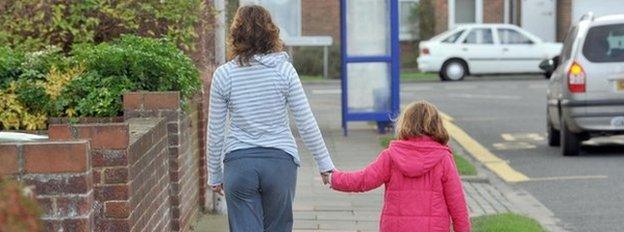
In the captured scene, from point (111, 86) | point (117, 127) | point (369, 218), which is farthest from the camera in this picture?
point (369, 218)

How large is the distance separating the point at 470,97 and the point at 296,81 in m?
20.1

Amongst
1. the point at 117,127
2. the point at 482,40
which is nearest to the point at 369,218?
the point at 117,127

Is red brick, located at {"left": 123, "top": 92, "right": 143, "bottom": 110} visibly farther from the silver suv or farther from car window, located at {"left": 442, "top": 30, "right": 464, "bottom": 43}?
car window, located at {"left": 442, "top": 30, "right": 464, "bottom": 43}

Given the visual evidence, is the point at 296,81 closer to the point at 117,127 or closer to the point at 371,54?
the point at 117,127

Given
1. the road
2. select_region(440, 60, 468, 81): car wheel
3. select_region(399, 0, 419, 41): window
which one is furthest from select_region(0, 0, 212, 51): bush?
select_region(399, 0, 419, 41): window

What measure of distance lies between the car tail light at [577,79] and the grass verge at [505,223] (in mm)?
4760

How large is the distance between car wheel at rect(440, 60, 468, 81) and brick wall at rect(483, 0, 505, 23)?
5.80 metres

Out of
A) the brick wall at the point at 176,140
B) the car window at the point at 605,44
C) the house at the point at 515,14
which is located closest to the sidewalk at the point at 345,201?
the brick wall at the point at 176,140

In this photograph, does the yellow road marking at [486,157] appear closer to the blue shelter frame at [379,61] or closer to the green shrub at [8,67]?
the blue shelter frame at [379,61]

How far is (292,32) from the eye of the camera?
1828 cm

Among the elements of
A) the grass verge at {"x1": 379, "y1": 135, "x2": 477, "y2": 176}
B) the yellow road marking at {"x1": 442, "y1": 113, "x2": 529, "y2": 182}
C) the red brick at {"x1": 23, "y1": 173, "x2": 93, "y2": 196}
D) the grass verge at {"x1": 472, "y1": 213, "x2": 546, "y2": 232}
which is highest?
the red brick at {"x1": 23, "y1": 173, "x2": 93, "y2": 196}

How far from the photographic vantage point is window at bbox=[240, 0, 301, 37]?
1717 centimetres

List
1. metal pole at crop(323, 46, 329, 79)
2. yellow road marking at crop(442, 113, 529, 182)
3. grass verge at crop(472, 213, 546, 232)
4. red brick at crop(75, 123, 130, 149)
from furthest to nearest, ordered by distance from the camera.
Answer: metal pole at crop(323, 46, 329, 79) < yellow road marking at crop(442, 113, 529, 182) < grass verge at crop(472, 213, 546, 232) < red brick at crop(75, 123, 130, 149)

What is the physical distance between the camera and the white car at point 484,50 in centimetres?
3294
